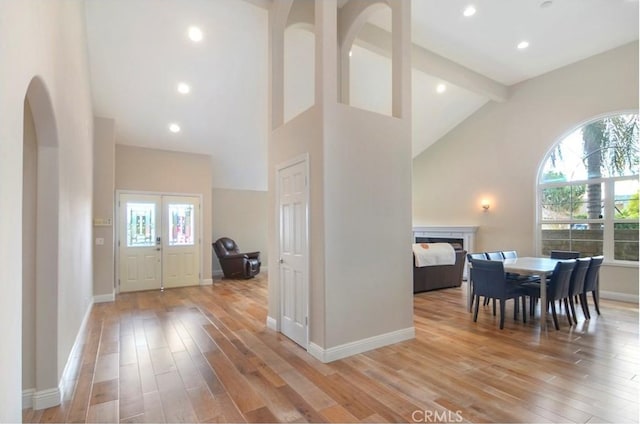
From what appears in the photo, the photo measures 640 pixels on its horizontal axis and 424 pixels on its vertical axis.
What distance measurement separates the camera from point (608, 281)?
5.88 m

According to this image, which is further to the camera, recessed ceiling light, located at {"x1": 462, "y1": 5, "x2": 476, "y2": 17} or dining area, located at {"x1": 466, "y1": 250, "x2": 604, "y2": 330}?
recessed ceiling light, located at {"x1": 462, "y1": 5, "x2": 476, "y2": 17}

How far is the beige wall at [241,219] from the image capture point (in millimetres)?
8586

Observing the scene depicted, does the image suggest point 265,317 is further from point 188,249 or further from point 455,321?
point 188,249

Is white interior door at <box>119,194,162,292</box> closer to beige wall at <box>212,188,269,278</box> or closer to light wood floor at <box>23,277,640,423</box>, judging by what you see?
beige wall at <box>212,188,269,278</box>

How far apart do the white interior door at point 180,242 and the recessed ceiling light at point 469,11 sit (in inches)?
238

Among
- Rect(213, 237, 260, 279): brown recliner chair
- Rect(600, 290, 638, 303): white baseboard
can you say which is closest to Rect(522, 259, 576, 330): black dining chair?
Rect(600, 290, 638, 303): white baseboard

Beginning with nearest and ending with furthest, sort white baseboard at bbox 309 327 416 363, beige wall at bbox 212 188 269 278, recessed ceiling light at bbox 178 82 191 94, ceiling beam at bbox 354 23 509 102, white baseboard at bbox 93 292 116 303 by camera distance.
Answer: white baseboard at bbox 309 327 416 363
ceiling beam at bbox 354 23 509 102
recessed ceiling light at bbox 178 82 191 94
white baseboard at bbox 93 292 116 303
beige wall at bbox 212 188 269 278

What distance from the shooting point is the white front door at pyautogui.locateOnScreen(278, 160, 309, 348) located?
356 cm

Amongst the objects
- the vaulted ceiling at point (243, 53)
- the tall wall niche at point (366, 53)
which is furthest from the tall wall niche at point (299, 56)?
the tall wall niche at point (366, 53)

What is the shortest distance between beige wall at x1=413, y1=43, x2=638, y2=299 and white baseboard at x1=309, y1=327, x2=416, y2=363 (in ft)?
15.7

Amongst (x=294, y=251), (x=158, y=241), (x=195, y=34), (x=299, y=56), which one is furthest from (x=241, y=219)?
(x=294, y=251)

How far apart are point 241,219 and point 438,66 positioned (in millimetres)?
5977

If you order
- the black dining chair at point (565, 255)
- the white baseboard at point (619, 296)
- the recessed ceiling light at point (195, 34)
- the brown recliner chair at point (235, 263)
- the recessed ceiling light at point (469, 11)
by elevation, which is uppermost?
the recessed ceiling light at point (469, 11)

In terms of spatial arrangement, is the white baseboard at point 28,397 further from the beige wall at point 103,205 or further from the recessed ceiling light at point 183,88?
the recessed ceiling light at point 183,88
